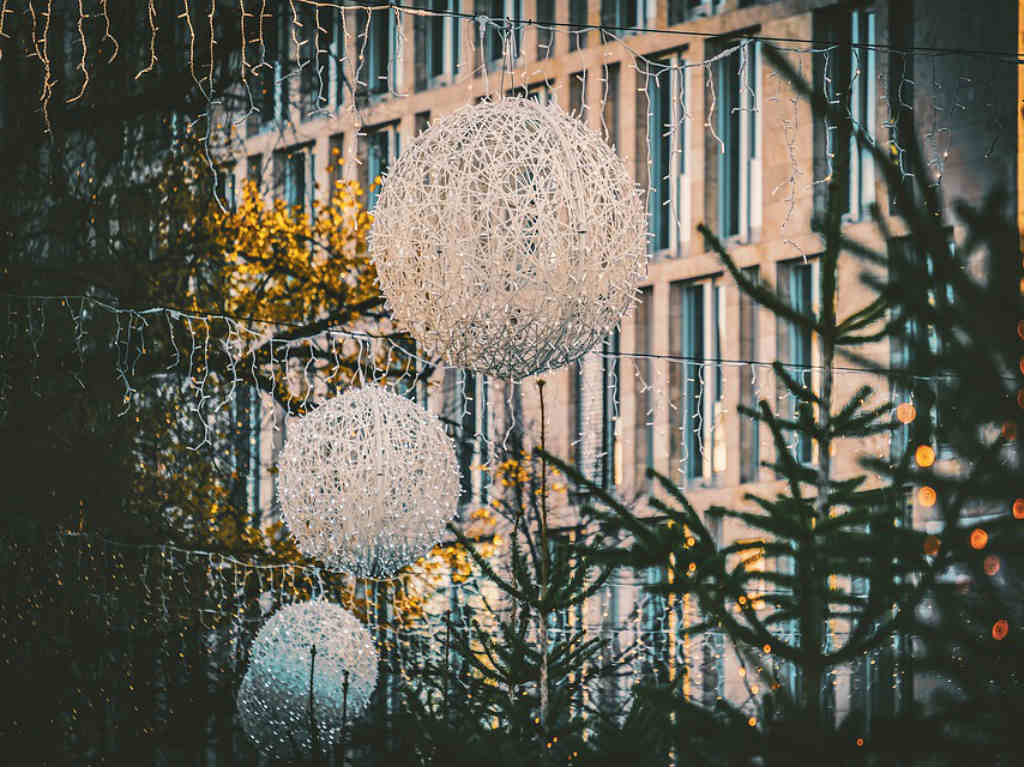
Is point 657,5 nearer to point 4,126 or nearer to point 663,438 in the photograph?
point 663,438

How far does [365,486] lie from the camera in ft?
26.5

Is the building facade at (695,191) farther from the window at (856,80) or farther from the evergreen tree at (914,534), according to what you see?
the evergreen tree at (914,534)

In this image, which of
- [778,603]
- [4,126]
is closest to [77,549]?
[4,126]

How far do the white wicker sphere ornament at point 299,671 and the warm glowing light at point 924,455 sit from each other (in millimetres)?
6438

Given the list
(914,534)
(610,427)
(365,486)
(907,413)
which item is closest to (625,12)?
(610,427)

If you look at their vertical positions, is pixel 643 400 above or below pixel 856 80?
below

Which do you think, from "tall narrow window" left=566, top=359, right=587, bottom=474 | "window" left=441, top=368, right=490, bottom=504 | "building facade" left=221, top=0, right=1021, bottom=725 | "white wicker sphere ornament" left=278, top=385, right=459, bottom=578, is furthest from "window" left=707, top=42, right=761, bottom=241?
"white wicker sphere ornament" left=278, top=385, right=459, bottom=578

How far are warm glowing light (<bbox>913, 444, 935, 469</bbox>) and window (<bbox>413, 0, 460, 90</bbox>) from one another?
1737 centimetres

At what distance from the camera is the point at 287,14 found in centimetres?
1509

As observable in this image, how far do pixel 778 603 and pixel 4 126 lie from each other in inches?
368

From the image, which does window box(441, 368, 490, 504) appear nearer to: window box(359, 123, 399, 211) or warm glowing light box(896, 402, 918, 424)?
window box(359, 123, 399, 211)

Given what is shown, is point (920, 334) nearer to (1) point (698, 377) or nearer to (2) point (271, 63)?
(2) point (271, 63)

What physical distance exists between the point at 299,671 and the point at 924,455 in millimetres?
6655

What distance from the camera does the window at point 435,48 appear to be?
19609mm
